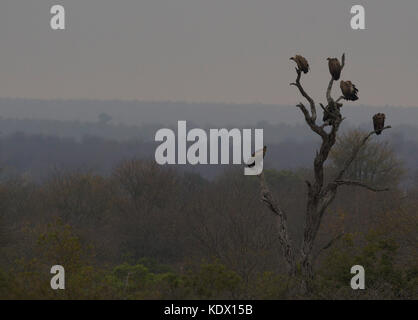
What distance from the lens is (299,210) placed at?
5053cm

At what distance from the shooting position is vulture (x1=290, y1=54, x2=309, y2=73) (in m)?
14.2

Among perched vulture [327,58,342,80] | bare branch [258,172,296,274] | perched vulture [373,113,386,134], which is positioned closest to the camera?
perched vulture [327,58,342,80]

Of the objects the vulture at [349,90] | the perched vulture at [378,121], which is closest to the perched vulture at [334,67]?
the vulture at [349,90]

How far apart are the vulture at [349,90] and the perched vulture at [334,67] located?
0.22 m

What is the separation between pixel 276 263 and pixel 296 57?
20.3 metres

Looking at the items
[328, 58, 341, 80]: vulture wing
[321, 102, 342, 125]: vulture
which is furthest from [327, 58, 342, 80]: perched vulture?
[321, 102, 342, 125]: vulture

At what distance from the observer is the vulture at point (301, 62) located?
46.7ft

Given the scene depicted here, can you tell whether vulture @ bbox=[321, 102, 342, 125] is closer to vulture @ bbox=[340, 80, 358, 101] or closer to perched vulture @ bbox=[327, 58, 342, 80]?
vulture @ bbox=[340, 80, 358, 101]

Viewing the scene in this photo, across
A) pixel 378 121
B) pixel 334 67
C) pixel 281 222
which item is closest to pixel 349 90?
pixel 334 67

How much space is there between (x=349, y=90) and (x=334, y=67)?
0.65 meters

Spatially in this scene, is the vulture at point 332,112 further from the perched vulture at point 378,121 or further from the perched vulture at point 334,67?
the perched vulture at point 378,121

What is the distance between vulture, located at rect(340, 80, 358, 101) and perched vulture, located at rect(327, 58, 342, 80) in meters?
0.22

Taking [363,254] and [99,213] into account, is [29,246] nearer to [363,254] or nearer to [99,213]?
[99,213]

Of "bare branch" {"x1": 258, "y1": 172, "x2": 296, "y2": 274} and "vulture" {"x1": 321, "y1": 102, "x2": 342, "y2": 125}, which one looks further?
"bare branch" {"x1": 258, "y1": 172, "x2": 296, "y2": 274}
